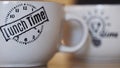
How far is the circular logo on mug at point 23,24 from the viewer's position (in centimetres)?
35

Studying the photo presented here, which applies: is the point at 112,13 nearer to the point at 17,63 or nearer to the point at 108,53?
the point at 108,53

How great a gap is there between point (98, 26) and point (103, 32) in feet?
0.05

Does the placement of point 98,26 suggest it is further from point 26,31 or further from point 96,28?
point 26,31

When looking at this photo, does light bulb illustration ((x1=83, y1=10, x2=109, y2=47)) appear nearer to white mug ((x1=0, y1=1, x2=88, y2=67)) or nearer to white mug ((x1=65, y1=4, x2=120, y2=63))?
white mug ((x1=65, y1=4, x2=120, y2=63))

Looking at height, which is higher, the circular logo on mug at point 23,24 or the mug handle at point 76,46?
the circular logo on mug at point 23,24

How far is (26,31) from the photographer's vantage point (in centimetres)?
36

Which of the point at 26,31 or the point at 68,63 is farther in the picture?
the point at 68,63

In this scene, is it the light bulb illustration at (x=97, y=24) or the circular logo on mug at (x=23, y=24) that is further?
the light bulb illustration at (x=97, y=24)

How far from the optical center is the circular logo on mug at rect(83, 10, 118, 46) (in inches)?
18.9

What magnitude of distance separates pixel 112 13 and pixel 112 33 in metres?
0.04

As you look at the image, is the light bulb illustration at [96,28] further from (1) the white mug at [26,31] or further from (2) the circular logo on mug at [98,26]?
(1) the white mug at [26,31]


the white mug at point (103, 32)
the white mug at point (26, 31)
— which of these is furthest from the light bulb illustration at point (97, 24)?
the white mug at point (26, 31)

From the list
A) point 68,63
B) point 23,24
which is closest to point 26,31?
point 23,24

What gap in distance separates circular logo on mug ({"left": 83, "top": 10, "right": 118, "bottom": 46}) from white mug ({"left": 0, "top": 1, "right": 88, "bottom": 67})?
12 centimetres
